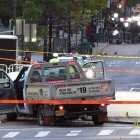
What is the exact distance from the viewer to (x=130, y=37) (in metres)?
143

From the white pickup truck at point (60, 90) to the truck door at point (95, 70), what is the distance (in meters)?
0.36

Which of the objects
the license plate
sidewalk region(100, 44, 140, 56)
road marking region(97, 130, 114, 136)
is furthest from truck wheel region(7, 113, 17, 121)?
sidewalk region(100, 44, 140, 56)

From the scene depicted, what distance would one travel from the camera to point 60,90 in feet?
54.6

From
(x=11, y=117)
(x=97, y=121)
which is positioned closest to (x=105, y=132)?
(x=97, y=121)

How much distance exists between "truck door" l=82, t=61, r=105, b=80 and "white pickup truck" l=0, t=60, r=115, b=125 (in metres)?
0.36

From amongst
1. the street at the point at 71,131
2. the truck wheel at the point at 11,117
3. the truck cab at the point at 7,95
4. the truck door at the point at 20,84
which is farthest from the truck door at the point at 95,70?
the truck wheel at the point at 11,117

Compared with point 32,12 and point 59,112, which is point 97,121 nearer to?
point 59,112

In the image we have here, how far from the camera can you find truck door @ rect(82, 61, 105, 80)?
1875 cm

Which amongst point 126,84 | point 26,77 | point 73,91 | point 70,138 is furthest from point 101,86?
point 126,84

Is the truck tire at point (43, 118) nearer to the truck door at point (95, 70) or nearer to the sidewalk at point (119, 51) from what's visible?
the truck door at point (95, 70)

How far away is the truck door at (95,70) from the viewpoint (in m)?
18.8

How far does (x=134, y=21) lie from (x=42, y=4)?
78040 millimetres

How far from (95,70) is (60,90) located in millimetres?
2800

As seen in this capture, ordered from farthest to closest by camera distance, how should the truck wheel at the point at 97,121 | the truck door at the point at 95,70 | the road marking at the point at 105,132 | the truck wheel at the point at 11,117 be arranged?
the truck wheel at the point at 11,117, the truck door at the point at 95,70, the truck wheel at the point at 97,121, the road marking at the point at 105,132
